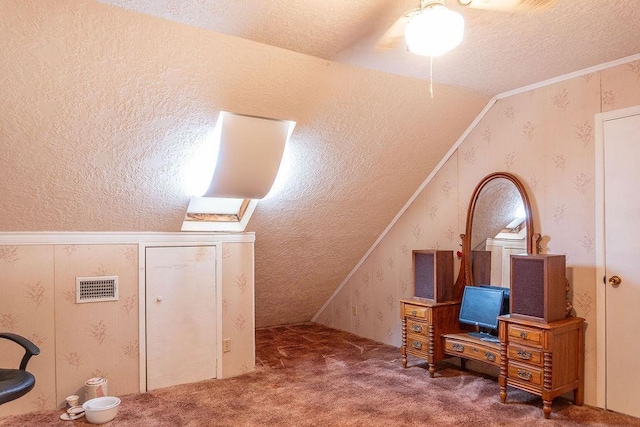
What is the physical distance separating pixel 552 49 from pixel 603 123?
2.22ft

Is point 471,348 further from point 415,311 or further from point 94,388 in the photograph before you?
point 94,388

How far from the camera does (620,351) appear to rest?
284cm

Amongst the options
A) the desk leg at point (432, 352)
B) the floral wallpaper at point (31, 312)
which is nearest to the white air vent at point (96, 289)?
the floral wallpaper at point (31, 312)

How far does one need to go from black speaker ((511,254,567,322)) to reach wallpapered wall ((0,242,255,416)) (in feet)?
8.58

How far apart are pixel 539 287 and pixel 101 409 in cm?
275

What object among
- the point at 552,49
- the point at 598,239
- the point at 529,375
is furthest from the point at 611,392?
the point at 552,49

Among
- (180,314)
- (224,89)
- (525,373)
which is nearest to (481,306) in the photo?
(525,373)

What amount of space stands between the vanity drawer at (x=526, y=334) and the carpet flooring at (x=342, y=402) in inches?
17.3

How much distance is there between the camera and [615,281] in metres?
2.86

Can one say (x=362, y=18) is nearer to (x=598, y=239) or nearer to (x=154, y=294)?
(x=598, y=239)

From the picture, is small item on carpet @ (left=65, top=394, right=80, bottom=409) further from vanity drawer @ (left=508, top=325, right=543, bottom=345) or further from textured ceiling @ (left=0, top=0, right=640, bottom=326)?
vanity drawer @ (left=508, top=325, right=543, bottom=345)

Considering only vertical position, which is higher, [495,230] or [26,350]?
[495,230]

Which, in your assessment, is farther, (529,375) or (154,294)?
(154,294)

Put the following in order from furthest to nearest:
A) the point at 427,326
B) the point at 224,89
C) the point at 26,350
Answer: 1. the point at 427,326
2. the point at 224,89
3. the point at 26,350
